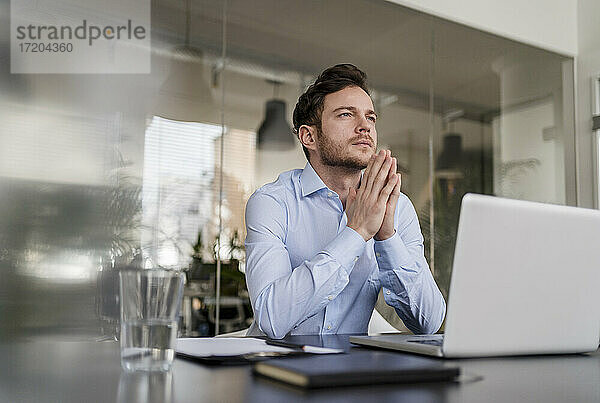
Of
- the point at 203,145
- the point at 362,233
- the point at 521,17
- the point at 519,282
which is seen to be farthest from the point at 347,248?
the point at 521,17

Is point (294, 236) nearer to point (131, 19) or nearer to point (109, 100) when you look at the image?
point (109, 100)

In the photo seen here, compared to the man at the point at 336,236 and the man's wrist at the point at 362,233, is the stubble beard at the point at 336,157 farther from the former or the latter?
the man's wrist at the point at 362,233

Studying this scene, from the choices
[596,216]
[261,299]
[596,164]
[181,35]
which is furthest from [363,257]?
[596,164]

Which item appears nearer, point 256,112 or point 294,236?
point 294,236

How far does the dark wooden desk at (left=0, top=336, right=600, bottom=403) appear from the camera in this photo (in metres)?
0.73

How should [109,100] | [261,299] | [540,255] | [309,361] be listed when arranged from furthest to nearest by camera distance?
[109,100], [261,299], [540,255], [309,361]

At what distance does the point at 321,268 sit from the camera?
5.52 feet

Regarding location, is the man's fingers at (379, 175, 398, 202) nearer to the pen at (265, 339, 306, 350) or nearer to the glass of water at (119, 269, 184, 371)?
the pen at (265, 339, 306, 350)

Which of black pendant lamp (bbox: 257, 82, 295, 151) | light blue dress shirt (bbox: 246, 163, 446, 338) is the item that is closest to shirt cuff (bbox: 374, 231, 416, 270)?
light blue dress shirt (bbox: 246, 163, 446, 338)

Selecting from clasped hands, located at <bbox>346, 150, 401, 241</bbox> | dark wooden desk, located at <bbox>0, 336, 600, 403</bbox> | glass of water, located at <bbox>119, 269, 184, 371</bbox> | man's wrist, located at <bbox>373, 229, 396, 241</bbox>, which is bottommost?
dark wooden desk, located at <bbox>0, 336, 600, 403</bbox>

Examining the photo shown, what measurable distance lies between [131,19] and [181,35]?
23cm

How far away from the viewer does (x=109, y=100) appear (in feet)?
9.46

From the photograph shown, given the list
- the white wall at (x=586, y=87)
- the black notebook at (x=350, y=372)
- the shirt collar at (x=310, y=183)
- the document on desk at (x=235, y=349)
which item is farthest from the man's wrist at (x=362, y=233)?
the white wall at (x=586, y=87)

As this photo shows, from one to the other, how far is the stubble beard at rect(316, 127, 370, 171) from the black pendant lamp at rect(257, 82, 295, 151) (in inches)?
38.3
